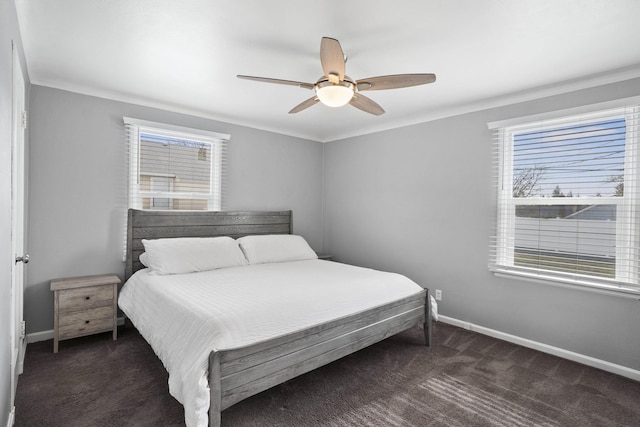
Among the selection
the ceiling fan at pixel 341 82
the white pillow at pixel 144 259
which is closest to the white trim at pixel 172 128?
the white pillow at pixel 144 259

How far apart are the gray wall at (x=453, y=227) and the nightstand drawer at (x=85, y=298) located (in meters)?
2.89

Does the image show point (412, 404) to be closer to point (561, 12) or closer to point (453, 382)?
point (453, 382)

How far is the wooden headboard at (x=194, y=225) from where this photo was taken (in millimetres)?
3354

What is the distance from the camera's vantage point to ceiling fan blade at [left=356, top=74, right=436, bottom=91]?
206 cm

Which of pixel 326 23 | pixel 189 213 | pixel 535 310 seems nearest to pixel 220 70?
pixel 326 23

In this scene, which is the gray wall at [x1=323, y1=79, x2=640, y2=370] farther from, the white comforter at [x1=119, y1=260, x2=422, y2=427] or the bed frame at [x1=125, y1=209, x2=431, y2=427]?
the white comforter at [x1=119, y1=260, x2=422, y2=427]

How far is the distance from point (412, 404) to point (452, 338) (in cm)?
129

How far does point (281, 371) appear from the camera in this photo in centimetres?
200

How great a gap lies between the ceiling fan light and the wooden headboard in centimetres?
227

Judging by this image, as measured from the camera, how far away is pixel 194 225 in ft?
12.3

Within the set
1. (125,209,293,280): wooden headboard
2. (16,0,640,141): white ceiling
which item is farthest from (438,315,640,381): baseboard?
(125,209,293,280): wooden headboard

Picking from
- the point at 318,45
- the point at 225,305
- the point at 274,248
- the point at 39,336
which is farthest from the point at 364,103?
the point at 39,336

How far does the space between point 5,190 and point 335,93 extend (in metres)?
1.81

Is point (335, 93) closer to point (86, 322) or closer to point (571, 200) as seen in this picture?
point (571, 200)
